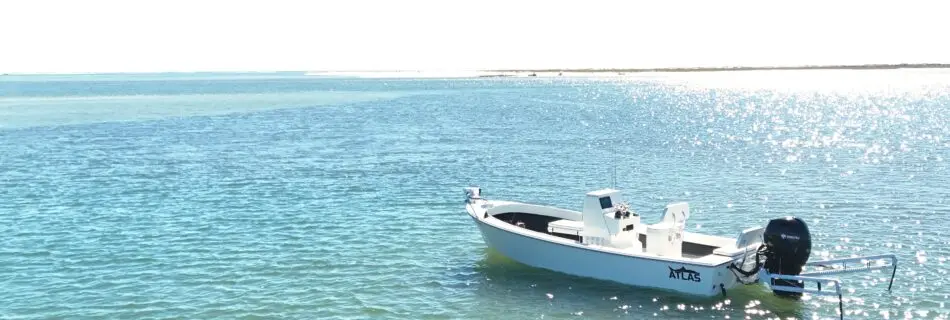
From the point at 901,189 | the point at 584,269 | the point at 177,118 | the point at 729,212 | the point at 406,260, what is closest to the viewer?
the point at 584,269

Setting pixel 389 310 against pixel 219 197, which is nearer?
pixel 389 310

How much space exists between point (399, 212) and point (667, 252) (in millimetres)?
13353

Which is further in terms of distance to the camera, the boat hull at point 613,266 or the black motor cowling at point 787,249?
the boat hull at point 613,266

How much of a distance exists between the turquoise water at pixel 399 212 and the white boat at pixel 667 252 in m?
0.49

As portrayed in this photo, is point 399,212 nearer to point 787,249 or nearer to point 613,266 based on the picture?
point 613,266

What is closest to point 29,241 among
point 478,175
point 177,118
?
point 478,175

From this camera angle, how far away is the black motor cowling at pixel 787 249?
19812 millimetres

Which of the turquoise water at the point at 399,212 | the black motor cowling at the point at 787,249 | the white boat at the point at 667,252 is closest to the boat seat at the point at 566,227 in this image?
the white boat at the point at 667,252

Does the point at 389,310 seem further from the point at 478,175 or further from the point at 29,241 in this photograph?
the point at 478,175

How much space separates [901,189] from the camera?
35719 millimetres

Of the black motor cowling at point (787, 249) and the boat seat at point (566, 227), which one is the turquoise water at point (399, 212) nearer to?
the black motor cowling at point (787, 249)

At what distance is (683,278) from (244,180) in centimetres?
2700

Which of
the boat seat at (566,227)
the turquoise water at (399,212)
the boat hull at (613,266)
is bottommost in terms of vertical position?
Answer: the turquoise water at (399,212)

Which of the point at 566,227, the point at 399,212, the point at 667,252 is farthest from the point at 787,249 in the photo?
the point at 399,212
